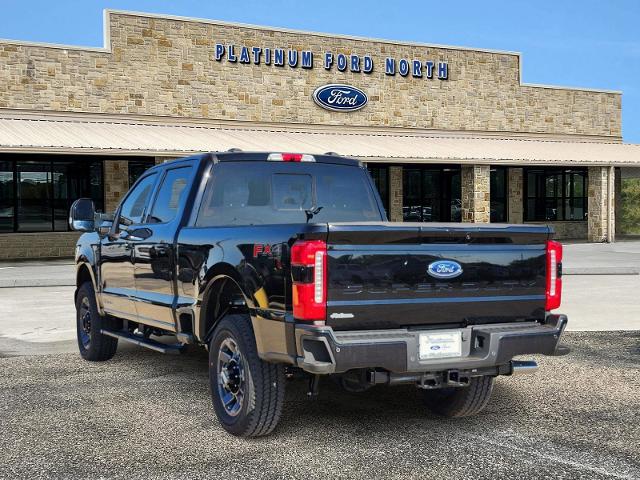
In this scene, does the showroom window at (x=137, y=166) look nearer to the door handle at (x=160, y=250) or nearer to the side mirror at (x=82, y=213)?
the side mirror at (x=82, y=213)

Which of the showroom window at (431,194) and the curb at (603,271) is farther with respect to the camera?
the showroom window at (431,194)

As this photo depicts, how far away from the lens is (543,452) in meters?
5.27

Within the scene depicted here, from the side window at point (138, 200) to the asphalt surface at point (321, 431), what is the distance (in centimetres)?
153

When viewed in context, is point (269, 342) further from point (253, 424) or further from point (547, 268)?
point (547, 268)

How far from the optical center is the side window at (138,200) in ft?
25.2

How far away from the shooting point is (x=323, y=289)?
4.93 meters

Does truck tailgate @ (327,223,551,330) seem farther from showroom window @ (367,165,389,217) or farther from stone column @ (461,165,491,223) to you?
showroom window @ (367,165,389,217)

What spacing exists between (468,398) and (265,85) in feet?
77.2

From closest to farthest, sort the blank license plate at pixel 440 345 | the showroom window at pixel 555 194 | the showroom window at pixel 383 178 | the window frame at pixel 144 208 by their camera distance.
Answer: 1. the blank license plate at pixel 440 345
2. the window frame at pixel 144 208
3. the showroom window at pixel 383 178
4. the showroom window at pixel 555 194

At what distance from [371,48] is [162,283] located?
2486cm

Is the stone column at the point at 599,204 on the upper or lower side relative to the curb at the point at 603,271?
upper

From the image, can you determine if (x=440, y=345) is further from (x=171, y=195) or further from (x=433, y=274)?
(x=171, y=195)

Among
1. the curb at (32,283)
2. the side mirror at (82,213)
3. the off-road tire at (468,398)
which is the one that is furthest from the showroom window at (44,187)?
the off-road tire at (468,398)

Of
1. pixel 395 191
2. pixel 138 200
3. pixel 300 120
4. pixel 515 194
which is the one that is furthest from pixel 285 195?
pixel 515 194
